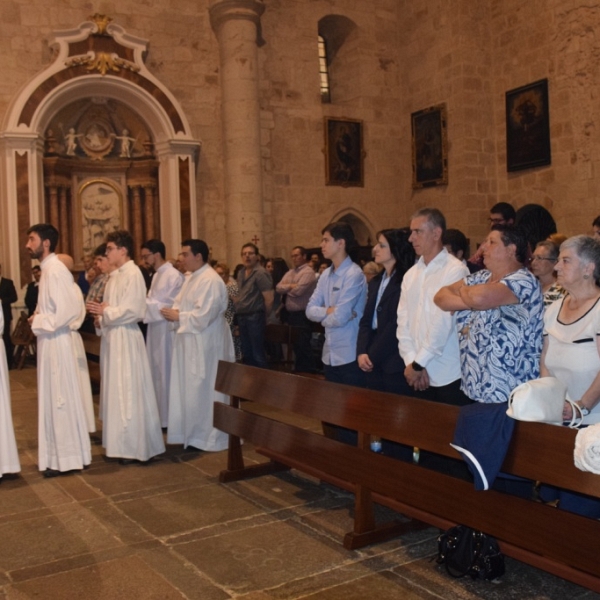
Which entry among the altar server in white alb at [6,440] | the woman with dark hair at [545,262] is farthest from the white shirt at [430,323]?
the altar server in white alb at [6,440]

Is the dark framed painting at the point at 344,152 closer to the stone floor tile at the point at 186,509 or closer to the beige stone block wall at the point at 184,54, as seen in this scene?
the beige stone block wall at the point at 184,54

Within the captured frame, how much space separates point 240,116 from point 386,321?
9.22 m

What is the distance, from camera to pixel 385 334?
4633 millimetres

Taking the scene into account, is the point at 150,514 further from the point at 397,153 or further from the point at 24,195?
the point at 397,153

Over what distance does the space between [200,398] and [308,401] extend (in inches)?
76.5

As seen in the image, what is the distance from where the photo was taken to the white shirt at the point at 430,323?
4.15 meters

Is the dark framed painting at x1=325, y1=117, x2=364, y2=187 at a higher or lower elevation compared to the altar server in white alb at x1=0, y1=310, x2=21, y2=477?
higher

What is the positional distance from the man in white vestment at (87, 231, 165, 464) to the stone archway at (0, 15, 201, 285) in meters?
6.58

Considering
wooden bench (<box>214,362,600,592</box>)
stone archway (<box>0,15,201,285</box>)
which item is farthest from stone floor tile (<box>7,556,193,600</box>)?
stone archway (<box>0,15,201,285</box>)

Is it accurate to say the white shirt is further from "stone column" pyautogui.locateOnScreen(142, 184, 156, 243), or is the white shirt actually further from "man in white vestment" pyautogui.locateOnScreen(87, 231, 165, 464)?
"stone column" pyautogui.locateOnScreen(142, 184, 156, 243)

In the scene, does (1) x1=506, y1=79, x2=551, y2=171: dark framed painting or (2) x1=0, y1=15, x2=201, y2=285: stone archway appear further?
(1) x1=506, y1=79, x2=551, y2=171: dark framed painting

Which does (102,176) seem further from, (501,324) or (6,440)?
(501,324)

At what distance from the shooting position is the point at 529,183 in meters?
13.3

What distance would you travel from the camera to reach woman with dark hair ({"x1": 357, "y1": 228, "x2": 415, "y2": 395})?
4.62m
